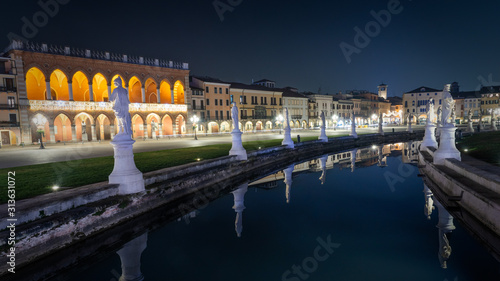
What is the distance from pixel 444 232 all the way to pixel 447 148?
5.45m

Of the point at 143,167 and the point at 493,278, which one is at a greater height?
the point at 143,167

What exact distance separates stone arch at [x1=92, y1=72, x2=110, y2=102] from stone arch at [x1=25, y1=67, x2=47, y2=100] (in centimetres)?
579

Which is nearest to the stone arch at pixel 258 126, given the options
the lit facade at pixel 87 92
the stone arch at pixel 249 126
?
the stone arch at pixel 249 126

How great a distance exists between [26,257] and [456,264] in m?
8.67

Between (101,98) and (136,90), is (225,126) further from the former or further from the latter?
(101,98)

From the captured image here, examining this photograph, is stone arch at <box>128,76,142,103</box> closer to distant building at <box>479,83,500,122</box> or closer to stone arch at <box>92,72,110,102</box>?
stone arch at <box>92,72,110,102</box>

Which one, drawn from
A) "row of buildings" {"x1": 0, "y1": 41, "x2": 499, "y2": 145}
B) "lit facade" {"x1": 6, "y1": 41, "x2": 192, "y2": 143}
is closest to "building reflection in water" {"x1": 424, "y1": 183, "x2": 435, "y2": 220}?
"row of buildings" {"x1": 0, "y1": 41, "x2": 499, "y2": 145}

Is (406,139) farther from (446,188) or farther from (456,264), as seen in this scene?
(456,264)

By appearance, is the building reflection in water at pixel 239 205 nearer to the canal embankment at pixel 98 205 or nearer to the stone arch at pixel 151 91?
the canal embankment at pixel 98 205

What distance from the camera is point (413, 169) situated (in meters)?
15.8

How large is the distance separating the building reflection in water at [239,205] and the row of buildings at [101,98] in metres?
22.7

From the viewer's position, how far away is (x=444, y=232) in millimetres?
6902

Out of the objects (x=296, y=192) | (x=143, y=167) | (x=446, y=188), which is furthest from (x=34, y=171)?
(x=446, y=188)

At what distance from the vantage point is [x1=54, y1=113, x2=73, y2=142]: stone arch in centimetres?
3447
